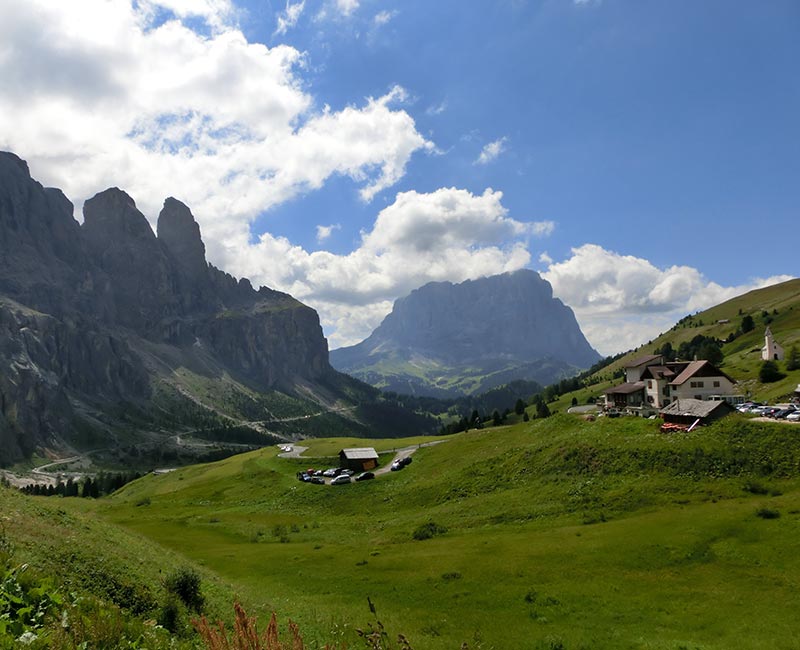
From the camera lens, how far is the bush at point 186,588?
21.6 metres

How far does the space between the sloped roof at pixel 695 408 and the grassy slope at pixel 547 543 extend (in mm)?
2788

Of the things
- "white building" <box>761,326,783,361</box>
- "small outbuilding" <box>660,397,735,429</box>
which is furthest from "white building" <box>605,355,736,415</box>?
"white building" <box>761,326,783,361</box>

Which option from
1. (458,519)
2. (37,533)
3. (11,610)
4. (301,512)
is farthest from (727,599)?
(301,512)

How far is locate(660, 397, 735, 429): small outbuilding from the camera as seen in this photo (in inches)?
2450

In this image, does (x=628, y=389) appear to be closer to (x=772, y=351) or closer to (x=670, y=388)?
(x=670, y=388)

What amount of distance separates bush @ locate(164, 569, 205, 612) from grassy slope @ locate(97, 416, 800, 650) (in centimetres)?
570

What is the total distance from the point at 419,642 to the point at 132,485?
126m

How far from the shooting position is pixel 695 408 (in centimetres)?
6431

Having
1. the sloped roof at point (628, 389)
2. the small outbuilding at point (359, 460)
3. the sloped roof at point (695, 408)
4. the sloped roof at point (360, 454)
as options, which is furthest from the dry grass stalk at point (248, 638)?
the sloped roof at point (628, 389)

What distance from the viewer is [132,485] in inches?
4978

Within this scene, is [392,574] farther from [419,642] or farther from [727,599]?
[727,599]

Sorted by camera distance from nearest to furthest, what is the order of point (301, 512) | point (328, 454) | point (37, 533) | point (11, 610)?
point (11, 610) → point (37, 533) → point (301, 512) → point (328, 454)

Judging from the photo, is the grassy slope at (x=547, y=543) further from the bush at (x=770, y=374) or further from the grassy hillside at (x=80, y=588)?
the bush at (x=770, y=374)

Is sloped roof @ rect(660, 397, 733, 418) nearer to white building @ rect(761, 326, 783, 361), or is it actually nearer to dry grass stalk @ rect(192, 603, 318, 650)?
dry grass stalk @ rect(192, 603, 318, 650)
